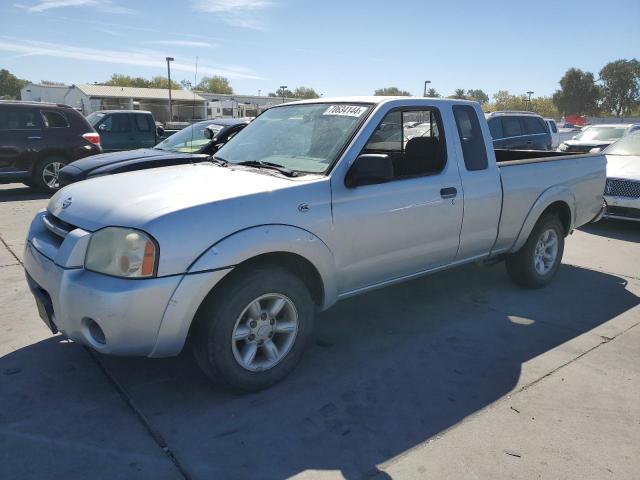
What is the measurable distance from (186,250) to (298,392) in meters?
1.19

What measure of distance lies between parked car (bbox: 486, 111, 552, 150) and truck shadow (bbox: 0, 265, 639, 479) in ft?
28.8

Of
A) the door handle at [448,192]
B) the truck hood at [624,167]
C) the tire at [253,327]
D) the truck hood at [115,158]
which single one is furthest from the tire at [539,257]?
the truck hood at [115,158]

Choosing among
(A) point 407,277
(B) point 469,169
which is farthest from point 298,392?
(B) point 469,169

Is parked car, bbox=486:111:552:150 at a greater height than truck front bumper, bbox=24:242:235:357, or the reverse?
parked car, bbox=486:111:552:150

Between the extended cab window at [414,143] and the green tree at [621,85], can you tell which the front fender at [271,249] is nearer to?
the extended cab window at [414,143]

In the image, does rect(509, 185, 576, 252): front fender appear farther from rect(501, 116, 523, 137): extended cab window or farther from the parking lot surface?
rect(501, 116, 523, 137): extended cab window

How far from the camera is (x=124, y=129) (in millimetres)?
14688

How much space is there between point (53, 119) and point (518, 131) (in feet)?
37.1

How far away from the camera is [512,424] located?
305 cm

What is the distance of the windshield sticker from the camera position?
3.88m

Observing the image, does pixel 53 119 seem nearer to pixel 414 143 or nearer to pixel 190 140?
pixel 190 140

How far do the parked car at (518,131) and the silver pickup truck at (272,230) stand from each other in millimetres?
8911

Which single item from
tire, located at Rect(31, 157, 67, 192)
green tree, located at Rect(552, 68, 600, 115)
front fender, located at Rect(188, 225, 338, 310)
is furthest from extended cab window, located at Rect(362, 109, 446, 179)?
green tree, located at Rect(552, 68, 600, 115)

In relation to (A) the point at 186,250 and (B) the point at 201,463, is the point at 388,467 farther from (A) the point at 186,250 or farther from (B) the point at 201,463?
(A) the point at 186,250
